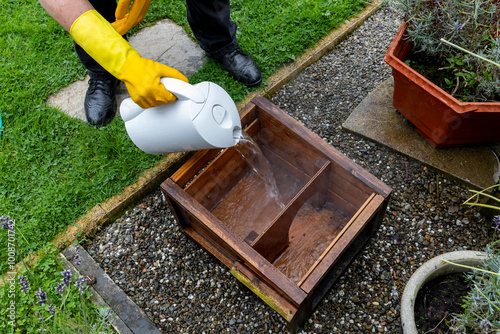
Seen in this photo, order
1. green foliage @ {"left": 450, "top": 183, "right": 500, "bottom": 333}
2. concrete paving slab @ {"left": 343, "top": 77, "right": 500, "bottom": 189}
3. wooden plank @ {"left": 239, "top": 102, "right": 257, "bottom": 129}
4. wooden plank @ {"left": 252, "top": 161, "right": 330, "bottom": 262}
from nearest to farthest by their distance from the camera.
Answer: green foliage @ {"left": 450, "top": 183, "right": 500, "bottom": 333}
wooden plank @ {"left": 252, "top": 161, "right": 330, "bottom": 262}
wooden plank @ {"left": 239, "top": 102, "right": 257, "bottom": 129}
concrete paving slab @ {"left": 343, "top": 77, "right": 500, "bottom": 189}

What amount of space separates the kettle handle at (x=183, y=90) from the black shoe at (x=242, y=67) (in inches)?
44.0

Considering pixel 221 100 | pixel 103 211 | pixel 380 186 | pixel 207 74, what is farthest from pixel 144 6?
pixel 380 186

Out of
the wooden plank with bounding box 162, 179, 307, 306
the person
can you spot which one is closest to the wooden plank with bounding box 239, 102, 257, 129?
the person

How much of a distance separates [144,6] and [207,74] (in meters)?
0.71

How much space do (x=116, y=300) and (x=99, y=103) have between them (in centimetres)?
130

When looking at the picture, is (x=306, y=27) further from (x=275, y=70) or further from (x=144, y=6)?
(x=144, y=6)

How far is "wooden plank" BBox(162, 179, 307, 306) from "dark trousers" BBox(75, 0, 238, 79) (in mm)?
1258

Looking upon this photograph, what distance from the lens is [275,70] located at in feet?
9.11

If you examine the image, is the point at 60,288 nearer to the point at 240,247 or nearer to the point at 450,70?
the point at 240,247

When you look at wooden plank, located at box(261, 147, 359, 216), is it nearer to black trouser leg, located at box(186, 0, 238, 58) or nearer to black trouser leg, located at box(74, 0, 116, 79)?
black trouser leg, located at box(186, 0, 238, 58)

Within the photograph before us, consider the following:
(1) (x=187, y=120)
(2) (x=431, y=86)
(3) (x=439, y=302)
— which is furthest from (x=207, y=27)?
(3) (x=439, y=302)

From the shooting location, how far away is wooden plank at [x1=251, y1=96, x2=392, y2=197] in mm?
1716

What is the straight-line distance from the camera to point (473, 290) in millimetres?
1443

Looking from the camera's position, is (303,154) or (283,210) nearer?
(283,210)
